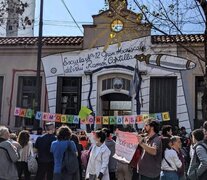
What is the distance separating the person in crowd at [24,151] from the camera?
10.9 meters

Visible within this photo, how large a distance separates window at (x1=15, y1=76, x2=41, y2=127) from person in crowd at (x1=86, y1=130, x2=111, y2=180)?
43.8 feet

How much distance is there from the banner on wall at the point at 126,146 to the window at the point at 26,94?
1316 cm

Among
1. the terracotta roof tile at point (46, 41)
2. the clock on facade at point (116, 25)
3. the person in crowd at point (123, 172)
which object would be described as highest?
the clock on facade at point (116, 25)

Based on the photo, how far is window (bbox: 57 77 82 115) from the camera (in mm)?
20844

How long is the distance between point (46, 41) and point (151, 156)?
1495 centimetres

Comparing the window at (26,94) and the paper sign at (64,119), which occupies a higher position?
the window at (26,94)

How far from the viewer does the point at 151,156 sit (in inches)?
286

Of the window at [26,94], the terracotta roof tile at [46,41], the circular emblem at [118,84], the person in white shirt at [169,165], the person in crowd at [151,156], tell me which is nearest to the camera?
the person in crowd at [151,156]

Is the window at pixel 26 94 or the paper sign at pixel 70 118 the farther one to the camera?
the window at pixel 26 94

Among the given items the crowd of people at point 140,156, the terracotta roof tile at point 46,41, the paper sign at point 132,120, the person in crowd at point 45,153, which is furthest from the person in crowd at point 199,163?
the terracotta roof tile at point 46,41

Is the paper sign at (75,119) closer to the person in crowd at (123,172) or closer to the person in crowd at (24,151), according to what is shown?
the person in crowd at (24,151)

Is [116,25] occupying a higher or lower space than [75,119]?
higher

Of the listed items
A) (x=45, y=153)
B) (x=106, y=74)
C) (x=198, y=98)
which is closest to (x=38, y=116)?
(x=106, y=74)

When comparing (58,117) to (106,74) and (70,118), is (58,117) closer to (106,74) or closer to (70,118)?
(70,118)
